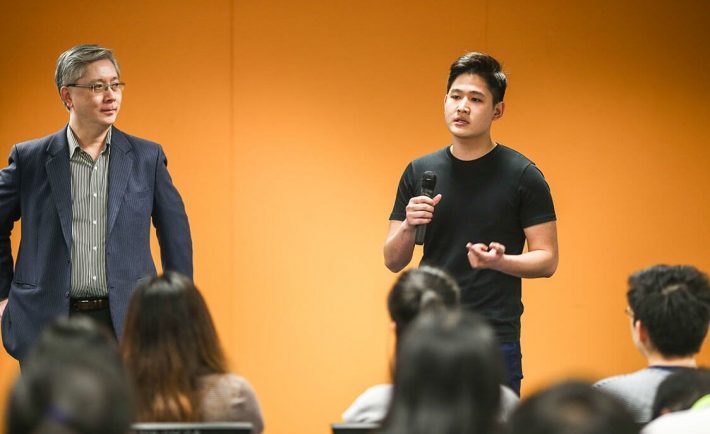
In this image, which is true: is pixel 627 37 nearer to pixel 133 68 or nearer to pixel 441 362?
pixel 133 68

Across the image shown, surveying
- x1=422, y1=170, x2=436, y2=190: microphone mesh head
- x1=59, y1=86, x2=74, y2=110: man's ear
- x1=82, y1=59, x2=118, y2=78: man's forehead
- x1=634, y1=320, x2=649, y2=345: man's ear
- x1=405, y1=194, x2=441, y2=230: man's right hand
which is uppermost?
x1=82, y1=59, x2=118, y2=78: man's forehead

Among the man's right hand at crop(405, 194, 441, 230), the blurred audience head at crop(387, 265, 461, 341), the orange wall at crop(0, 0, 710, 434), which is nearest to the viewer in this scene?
the blurred audience head at crop(387, 265, 461, 341)

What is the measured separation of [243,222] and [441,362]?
3.61 m

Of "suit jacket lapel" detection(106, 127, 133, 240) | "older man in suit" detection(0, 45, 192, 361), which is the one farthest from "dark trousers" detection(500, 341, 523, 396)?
"suit jacket lapel" detection(106, 127, 133, 240)

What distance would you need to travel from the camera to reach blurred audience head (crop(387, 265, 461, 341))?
2.33 m

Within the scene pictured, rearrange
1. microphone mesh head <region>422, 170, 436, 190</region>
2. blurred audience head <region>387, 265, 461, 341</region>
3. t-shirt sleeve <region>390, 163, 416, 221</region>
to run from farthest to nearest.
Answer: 1. t-shirt sleeve <region>390, 163, 416, 221</region>
2. microphone mesh head <region>422, 170, 436, 190</region>
3. blurred audience head <region>387, 265, 461, 341</region>

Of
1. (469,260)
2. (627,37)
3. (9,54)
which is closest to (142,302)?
(469,260)

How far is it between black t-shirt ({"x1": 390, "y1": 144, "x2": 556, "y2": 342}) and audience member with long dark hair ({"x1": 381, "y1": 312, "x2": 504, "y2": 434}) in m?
1.80

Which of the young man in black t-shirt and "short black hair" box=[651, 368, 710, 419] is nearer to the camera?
"short black hair" box=[651, 368, 710, 419]

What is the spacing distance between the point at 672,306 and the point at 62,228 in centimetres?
194

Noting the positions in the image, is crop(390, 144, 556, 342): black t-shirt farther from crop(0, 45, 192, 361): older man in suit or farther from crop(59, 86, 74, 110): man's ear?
crop(59, 86, 74, 110): man's ear

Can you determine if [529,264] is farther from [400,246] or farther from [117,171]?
[117,171]

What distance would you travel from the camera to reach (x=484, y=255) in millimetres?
3045

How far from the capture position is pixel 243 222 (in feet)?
16.4
